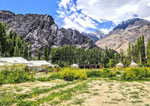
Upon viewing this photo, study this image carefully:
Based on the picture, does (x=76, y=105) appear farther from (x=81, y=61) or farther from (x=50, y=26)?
(x=50, y=26)

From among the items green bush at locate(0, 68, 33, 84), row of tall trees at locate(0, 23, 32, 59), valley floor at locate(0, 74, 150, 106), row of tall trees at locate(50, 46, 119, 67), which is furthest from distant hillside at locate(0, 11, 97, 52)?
valley floor at locate(0, 74, 150, 106)

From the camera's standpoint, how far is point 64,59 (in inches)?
2766

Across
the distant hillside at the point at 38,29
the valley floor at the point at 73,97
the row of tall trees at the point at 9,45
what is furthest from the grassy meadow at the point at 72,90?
the distant hillside at the point at 38,29

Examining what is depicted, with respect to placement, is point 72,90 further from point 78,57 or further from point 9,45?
point 78,57

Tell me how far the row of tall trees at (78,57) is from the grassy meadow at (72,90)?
48.3 metres

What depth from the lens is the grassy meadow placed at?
6219 mm

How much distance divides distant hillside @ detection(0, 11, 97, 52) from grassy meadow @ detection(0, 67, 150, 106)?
90.7m

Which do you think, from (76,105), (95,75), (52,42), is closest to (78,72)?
(95,75)

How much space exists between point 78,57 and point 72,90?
213 ft

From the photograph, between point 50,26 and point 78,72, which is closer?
point 78,72

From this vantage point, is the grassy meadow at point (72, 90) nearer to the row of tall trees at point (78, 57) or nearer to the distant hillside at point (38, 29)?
the row of tall trees at point (78, 57)

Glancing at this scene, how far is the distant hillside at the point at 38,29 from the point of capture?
364 ft

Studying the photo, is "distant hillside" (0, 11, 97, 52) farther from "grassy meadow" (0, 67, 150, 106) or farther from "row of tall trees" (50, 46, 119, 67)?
"grassy meadow" (0, 67, 150, 106)

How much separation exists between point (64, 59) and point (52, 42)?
47498mm
